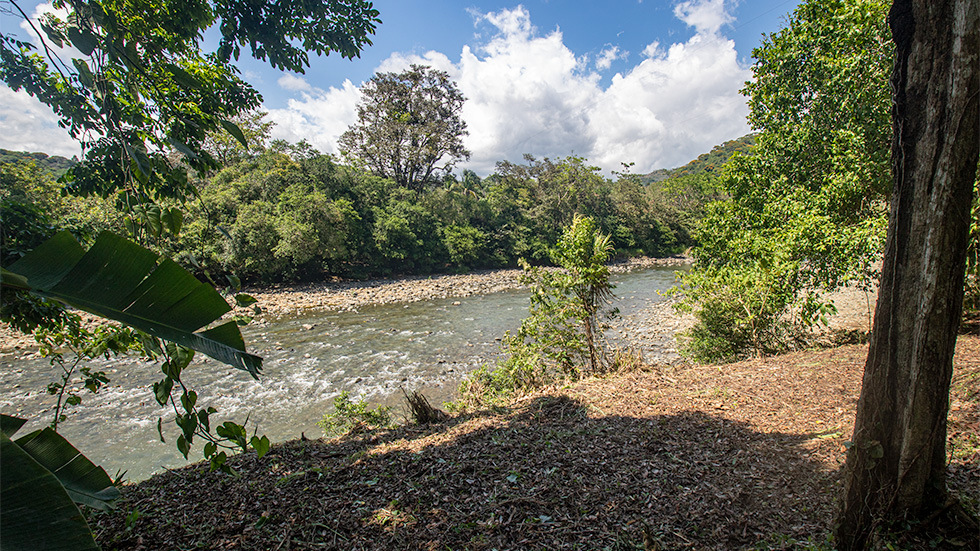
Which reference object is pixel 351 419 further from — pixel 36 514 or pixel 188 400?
pixel 36 514

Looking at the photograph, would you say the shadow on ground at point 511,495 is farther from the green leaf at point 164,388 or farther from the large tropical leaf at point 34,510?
the large tropical leaf at point 34,510

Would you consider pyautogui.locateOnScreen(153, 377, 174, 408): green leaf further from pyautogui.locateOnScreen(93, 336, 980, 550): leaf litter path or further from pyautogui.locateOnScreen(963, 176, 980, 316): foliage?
pyautogui.locateOnScreen(963, 176, 980, 316): foliage

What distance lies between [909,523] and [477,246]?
30.4m

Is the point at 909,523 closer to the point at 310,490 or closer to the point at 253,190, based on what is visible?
the point at 310,490

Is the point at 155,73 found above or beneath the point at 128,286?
above

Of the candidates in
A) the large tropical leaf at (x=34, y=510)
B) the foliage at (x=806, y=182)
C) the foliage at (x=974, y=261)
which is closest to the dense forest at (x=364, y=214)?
the foliage at (x=806, y=182)

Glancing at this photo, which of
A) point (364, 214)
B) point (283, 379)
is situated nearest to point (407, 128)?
point (364, 214)

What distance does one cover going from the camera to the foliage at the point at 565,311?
639 cm

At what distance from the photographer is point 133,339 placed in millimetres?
2781

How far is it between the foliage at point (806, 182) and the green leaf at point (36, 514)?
753cm

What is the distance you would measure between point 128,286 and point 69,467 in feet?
2.02

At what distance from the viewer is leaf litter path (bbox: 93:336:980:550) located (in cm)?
262

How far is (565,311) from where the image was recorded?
643 centimetres

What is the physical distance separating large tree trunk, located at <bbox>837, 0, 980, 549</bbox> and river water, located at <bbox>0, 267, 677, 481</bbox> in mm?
7162
